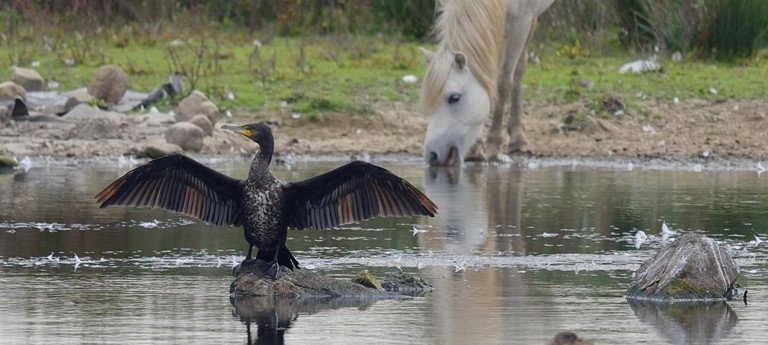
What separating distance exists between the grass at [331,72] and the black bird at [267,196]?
29.4 ft

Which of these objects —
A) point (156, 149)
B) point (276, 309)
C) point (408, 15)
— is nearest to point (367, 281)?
point (276, 309)

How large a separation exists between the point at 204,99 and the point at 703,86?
5.67 meters

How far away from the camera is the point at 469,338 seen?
734 cm

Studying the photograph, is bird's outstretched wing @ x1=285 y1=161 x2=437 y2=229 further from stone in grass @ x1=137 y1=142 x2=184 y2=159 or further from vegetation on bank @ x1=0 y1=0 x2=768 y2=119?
vegetation on bank @ x1=0 y1=0 x2=768 y2=119

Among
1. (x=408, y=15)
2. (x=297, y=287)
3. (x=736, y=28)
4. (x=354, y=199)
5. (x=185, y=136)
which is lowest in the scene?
(x=297, y=287)

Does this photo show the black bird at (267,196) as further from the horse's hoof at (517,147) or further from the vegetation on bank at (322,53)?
the vegetation on bank at (322,53)

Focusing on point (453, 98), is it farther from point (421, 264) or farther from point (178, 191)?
point (178, 191)

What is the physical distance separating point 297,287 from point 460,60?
653 centimetres

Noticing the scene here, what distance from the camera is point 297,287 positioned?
8547 millimetres

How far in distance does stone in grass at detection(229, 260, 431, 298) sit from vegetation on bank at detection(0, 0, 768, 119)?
30.6 feet

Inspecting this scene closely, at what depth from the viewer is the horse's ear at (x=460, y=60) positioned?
14.7m

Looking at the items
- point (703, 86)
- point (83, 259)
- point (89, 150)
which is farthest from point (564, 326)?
point (703, 86)

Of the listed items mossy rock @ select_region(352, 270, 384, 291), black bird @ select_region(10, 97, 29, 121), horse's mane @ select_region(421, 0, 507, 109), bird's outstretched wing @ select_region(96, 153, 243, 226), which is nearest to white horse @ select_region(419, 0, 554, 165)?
horse's mane @ select_region(421, 0, 507, 109)

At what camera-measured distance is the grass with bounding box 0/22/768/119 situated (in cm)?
1858
